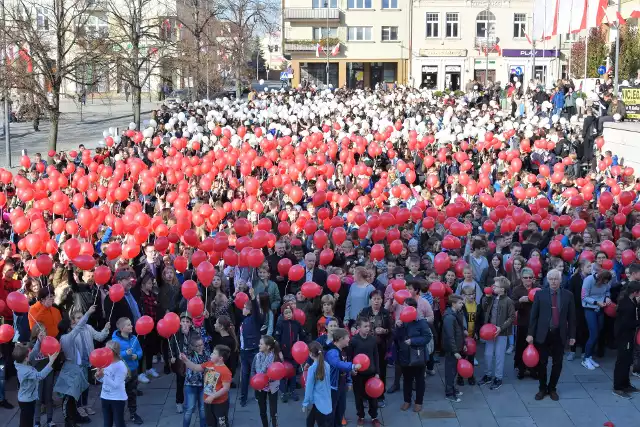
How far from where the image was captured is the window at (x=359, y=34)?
61000 millimetres

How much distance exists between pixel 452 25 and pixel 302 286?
51523mm

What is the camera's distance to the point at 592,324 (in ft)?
33.8

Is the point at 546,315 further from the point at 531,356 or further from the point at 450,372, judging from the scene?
the point at 450,372

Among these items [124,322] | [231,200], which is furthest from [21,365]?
[231,200]

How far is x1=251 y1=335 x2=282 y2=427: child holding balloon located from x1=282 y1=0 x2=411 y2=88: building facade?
52.4m

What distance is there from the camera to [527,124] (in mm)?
21484

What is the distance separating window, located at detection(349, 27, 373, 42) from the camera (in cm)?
6100

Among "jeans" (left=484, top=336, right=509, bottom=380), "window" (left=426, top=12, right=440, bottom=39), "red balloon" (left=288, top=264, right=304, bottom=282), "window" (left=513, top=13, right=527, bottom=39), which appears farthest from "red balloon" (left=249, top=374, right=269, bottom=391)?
"window" (left=513, top=13, right=527, bottom=39)

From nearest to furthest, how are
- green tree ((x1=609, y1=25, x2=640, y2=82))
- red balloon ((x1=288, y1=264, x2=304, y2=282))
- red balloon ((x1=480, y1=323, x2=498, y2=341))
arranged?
red balloon ((x1=480, y1=323, x2=498, y2=341))
red balloon ((x1=288, y1=264, x2=304, y2=282))
green tree ((x1=609, y1=25, x2=640, y2=82))

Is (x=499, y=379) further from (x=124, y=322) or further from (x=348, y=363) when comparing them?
(x=124, y=322)

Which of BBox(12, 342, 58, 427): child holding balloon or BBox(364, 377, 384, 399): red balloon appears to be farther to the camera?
BBox(364, 377, 384, 399): red balloon

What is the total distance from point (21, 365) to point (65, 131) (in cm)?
3362

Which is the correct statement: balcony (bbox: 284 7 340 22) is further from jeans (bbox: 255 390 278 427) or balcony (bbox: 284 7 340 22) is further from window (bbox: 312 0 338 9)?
jeans (bbox: 255 390 278 427)

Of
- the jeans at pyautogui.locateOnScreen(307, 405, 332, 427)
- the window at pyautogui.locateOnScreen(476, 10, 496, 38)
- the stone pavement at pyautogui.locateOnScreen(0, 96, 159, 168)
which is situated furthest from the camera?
the window at pyautogui.locateOnScreen(476, 10, 496, 38)
